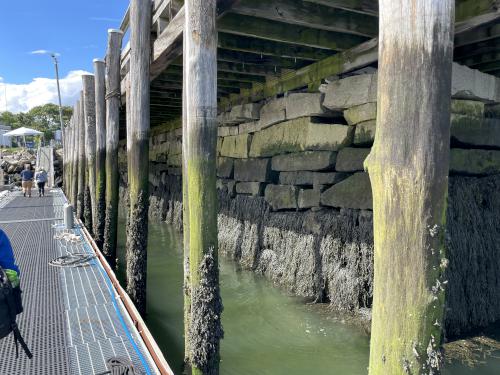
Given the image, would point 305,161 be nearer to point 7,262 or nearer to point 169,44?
point 169,44

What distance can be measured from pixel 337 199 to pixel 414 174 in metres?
3.91

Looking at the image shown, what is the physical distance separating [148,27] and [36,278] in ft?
12.1

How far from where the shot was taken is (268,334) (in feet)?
16.9

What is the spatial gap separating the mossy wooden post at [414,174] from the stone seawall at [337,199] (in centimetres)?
313

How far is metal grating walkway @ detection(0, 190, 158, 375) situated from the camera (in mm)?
3053

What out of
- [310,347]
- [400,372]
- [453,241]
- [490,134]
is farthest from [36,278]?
[490,134]

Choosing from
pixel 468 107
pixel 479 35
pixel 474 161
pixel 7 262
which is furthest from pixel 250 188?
pixel 7 262

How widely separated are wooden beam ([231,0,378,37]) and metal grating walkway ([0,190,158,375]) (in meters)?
3.31

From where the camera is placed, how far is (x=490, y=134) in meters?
5.23

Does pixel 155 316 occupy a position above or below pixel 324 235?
below

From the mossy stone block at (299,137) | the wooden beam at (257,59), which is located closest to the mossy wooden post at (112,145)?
the mossy stone block at (299,137)

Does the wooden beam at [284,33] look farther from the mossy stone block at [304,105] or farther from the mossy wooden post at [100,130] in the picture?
the mossy wooden post at [100,130]

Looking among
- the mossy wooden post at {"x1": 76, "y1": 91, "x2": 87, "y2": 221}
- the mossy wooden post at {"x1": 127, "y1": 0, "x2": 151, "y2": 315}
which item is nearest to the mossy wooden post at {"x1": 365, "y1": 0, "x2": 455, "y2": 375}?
the mossy wooden post at {"x1": 127, "y1": 0, "x2": 151, "y2": 315}

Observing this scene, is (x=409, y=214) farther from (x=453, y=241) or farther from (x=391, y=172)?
(x=453, y=241)
